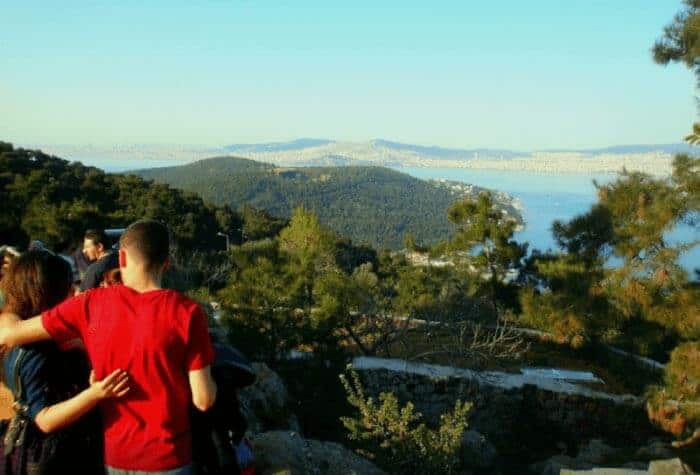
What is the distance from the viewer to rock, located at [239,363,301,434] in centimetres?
643

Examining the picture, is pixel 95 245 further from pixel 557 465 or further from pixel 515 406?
pixel 515 406

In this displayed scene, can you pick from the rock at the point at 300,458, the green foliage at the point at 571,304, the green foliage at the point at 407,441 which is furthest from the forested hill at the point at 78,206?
the green foliage at the point at 571,304

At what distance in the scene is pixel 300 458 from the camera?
4430mm

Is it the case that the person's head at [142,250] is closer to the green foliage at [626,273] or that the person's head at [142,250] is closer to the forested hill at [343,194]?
the green foliage at [626,273]

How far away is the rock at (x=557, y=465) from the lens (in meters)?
7.47

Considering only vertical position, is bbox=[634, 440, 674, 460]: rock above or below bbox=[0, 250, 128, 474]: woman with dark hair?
below

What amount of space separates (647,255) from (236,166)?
8602 centimetres

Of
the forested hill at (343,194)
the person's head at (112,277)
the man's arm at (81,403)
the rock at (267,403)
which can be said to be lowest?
the forested hill at (343,194)

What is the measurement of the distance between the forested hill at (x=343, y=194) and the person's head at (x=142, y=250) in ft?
169

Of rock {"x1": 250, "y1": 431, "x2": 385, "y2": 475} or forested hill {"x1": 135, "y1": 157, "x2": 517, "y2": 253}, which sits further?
forested hill {"x1": 135, "y1": 157, "x2": 517, "y2": 253}

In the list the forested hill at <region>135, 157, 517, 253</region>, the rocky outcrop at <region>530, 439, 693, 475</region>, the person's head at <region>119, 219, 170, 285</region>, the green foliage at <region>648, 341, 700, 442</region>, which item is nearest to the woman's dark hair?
the person's head at <region>119, 219, 170, 285</region>

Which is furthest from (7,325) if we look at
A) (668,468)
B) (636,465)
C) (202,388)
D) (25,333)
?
(636,465)

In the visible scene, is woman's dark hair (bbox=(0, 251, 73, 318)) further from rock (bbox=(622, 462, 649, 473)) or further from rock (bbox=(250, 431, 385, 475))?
rock (bbox=(622, 462, 649, 473))

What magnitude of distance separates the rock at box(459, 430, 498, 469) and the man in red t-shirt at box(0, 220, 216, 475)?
6.48 metres
